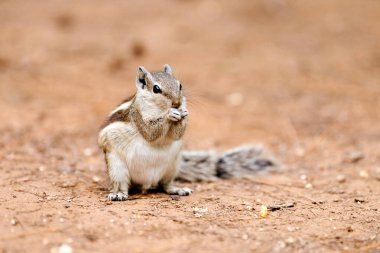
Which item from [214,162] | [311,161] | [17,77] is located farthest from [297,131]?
[17,77]

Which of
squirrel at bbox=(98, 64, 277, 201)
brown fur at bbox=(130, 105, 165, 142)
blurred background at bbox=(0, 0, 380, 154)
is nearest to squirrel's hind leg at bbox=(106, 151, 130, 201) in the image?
squirrel at bbox=(98, 64, 277, 201)

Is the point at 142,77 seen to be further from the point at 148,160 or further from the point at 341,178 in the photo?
the point at 341,178

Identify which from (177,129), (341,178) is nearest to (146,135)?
(177,129)

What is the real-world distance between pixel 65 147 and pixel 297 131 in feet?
11.2

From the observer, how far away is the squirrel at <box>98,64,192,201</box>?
18.8ft

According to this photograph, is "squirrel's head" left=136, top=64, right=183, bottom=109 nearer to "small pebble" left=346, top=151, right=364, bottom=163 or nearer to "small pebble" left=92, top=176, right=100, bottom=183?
"small pebble" left=92, top=176, right=100, bottom=183

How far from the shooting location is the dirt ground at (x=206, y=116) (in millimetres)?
4855

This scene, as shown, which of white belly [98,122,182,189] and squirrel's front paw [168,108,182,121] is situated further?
white belly [98,122,182,189]

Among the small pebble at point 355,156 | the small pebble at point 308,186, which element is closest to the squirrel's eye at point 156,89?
the small pebble at point 308,186

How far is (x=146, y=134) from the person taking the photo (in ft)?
19.0

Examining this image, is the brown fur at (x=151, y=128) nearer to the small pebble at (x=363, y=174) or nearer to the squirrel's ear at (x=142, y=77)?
the squirrel's ear at (x=142, y=77)

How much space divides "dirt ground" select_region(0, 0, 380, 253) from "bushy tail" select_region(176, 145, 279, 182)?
0.15 meters

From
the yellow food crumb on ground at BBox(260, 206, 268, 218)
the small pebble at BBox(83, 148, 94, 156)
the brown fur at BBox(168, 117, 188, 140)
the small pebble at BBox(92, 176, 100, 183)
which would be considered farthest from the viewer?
the small pebble at BBox(83, 148, 94, 156)

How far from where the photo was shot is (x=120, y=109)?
6121 mm
